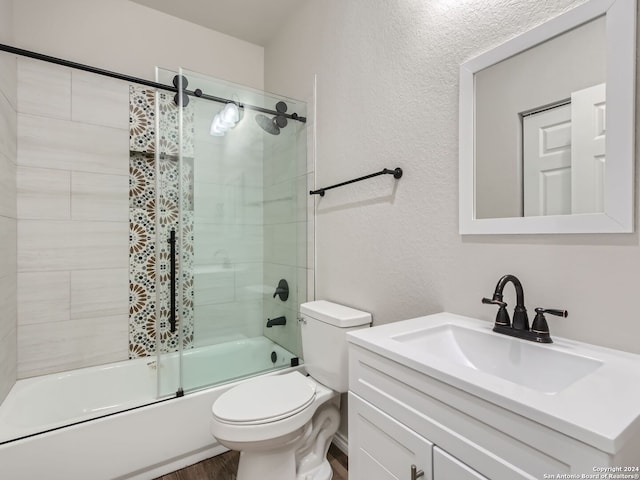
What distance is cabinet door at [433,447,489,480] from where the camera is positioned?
2.31ft

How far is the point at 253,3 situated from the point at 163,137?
4.16 ft

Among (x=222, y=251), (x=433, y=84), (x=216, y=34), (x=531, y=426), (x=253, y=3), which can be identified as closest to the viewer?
(x=531, y=426)

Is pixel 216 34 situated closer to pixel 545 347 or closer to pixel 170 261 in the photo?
pixel 170 261

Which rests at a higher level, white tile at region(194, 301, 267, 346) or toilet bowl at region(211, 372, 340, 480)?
white tile at region(194, 301, 267, 346)

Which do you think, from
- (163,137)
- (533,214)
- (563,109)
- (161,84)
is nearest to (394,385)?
(533,214)

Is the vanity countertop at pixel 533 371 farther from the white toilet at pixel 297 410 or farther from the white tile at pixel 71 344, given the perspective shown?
the white tile at pixel 71 344

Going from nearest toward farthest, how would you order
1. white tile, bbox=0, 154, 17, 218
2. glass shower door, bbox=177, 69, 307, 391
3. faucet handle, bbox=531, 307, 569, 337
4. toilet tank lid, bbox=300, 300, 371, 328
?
faucet handle, bbox=531, 307, 569, 337 → toilet tank lid, bbox=300, 300, 371, 328 → white tile, bbox=0, 154, 17, 218 → glass shower door, bbox=177, 69, 307, 391

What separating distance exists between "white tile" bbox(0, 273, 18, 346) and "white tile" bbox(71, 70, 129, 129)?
107 cm

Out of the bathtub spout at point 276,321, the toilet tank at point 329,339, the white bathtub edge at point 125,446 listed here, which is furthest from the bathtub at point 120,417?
the toilet tank at point 329,339

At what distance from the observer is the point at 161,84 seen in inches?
68.6

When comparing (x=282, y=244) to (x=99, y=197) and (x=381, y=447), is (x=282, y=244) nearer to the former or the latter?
(x=99, y=197)

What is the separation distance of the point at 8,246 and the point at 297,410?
180 centimetres

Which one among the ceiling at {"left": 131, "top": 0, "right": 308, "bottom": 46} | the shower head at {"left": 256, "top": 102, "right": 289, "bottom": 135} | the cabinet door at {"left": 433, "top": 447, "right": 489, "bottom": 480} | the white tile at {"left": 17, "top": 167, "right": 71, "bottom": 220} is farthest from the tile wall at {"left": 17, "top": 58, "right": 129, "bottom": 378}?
the cabinet door at {"left": 433, "top": 447, "right": 489, "bottom": 480}

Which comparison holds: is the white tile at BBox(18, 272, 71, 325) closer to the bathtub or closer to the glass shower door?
the bathtub
